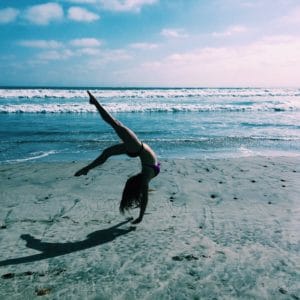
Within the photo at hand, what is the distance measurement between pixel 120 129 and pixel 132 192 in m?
1.31

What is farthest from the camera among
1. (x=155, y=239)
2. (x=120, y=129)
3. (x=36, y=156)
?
(x=36, y=156)

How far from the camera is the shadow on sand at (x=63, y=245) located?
4715mm

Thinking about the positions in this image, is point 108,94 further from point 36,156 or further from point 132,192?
point 132,192

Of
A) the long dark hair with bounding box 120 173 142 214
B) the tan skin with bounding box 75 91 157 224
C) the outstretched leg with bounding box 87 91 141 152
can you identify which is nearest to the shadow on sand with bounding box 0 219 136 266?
the long dark hair with bounding box 120 173 142 214

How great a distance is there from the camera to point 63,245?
16.9 ft

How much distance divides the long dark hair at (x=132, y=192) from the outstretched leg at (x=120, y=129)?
719 mm

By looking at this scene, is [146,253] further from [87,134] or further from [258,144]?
[87,134]

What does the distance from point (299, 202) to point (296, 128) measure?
13729mm

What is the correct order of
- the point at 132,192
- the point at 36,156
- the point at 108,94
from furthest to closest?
1. the point at 108,94
2. the point at 36,156
3. the point at 132,192

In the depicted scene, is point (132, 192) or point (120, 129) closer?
point (120, 129)

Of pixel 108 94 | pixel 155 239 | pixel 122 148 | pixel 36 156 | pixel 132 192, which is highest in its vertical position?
pixel 108 94

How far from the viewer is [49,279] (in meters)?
4.16

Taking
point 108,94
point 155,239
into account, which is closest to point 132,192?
point 155,239

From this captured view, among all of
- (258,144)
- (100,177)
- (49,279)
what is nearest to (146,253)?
(49,279)
